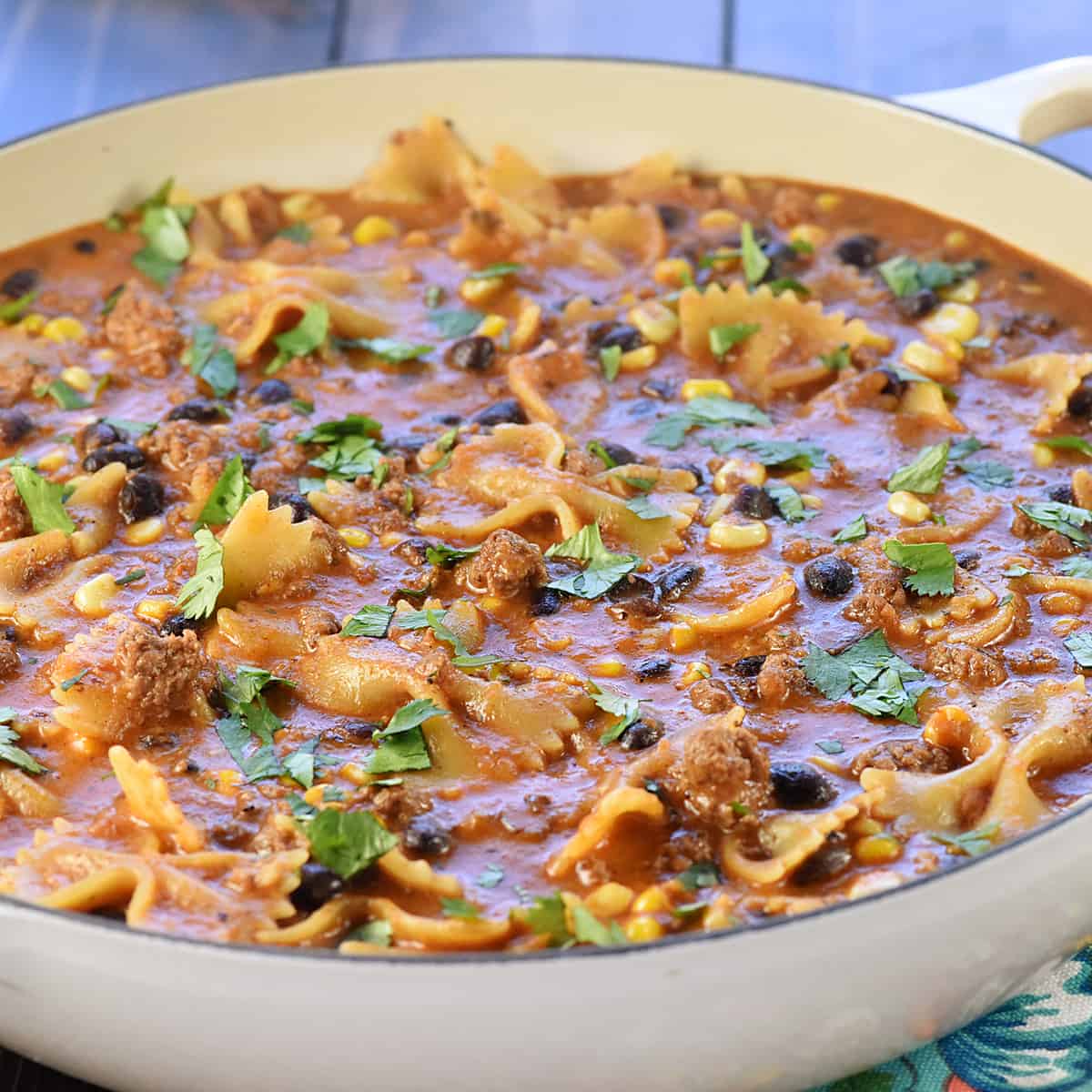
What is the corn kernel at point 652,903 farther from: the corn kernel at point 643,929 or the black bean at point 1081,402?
the black bean at point 1081,402

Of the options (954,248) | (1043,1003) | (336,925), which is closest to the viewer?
→ (336,925)

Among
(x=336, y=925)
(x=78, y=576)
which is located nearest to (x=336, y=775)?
(x=336, y=925)

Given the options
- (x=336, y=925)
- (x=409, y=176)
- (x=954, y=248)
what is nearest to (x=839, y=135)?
(x=954, y=248)

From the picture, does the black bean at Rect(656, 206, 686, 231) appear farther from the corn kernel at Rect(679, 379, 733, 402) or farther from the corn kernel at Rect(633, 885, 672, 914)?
the corn kernel at Rect(633, 885, 672, 914)

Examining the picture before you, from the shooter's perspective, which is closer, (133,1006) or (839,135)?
(133,1006)

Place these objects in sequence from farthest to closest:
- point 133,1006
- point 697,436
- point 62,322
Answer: point 62,322, point 697,436, point 133,1006

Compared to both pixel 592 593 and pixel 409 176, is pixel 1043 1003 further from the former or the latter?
pixel 409 176

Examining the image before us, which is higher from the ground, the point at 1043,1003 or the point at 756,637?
the point at 756,637

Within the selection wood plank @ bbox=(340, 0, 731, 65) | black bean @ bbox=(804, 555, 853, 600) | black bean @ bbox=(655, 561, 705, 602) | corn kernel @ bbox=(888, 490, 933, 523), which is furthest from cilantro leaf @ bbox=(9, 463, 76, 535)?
wood plank @ bbox=(340, 0, 731, 65)
